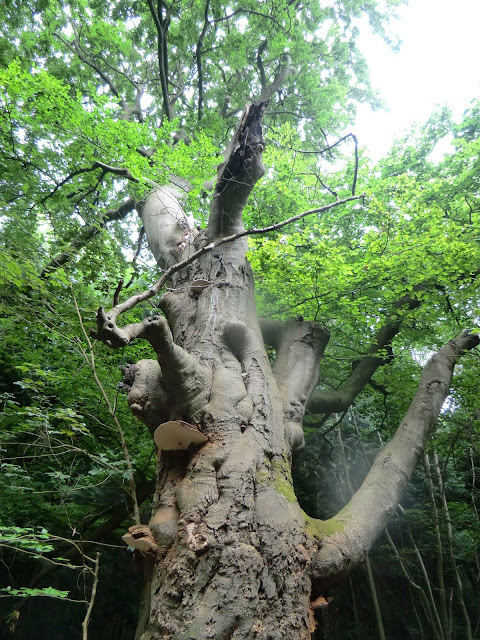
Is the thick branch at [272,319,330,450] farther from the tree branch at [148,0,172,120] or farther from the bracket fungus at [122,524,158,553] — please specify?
the tree branch at [148,0,172,120]

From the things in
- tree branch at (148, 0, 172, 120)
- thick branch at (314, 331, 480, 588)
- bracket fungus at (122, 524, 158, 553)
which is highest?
tree branch at (148, 0, 172, 120)

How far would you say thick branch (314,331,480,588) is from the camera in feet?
5.95

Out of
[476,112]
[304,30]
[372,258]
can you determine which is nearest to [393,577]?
[372,258]

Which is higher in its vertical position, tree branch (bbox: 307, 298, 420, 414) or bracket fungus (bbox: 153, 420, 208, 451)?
tree branch (bbox: 307, 298, 420, 414)

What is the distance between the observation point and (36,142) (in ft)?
19.1

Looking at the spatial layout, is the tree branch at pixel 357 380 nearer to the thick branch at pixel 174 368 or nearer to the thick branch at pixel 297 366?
the thick branch at pixel 297 366

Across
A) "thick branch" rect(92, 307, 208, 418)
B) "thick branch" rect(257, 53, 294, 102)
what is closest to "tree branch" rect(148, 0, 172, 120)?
"thick branch" rect(257, 53, 294, 102)

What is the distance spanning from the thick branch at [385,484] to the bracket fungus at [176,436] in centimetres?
82

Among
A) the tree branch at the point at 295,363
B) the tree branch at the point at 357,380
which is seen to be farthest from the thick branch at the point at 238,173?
the tree branch at the point at 357,380

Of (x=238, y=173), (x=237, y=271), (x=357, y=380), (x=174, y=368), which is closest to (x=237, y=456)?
(x=174, y=368)

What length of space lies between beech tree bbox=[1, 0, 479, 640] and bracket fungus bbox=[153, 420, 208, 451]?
0.01 meters

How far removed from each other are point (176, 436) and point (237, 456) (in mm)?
318

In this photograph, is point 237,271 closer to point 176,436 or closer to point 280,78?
point 176,436

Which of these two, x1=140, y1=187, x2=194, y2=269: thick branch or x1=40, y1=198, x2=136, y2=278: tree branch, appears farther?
x1=140, y1=187, x2=194, y2=269: thick branch
